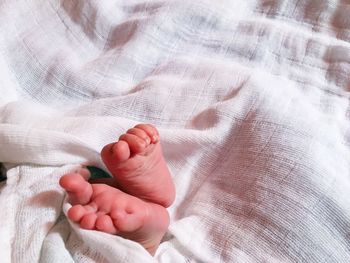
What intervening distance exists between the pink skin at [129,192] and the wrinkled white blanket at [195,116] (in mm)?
24

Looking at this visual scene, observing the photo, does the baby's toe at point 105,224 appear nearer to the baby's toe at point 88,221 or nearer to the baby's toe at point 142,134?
the baby's toe at point 88,221

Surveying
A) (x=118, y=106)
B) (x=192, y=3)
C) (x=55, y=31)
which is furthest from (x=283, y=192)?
(x=55, y=31)

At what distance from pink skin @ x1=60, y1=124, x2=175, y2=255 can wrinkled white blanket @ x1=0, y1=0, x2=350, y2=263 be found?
0.9 inches

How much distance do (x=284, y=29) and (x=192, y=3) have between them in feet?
0.58

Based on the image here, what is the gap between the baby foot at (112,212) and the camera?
55 centimetres

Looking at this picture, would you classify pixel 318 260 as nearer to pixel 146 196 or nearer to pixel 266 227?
pixel 266 227

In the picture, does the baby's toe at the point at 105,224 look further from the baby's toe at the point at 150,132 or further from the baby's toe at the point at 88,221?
the baby's toe at the point at 150,132

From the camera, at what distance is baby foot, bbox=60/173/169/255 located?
55cm

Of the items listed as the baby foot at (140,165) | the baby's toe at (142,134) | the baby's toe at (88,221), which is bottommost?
the baby's toe at (88,221)

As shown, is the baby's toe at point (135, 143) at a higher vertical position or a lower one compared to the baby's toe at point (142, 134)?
lower

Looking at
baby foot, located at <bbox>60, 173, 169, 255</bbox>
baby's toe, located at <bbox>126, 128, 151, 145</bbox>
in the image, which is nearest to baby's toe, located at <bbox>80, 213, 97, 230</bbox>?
baby foot, located at <bbox>60, 173, 169, 255</bbox>

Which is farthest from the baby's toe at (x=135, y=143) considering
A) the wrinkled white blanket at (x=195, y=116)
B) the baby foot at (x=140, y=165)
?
the wrinkled white blanket at (x=195, y=116)

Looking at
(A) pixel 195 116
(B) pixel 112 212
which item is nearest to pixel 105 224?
(B) pixel 112 212

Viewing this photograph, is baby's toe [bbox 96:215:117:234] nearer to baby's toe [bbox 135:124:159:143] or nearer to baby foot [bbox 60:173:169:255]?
baby foot [bbox 60:173:169:255]
